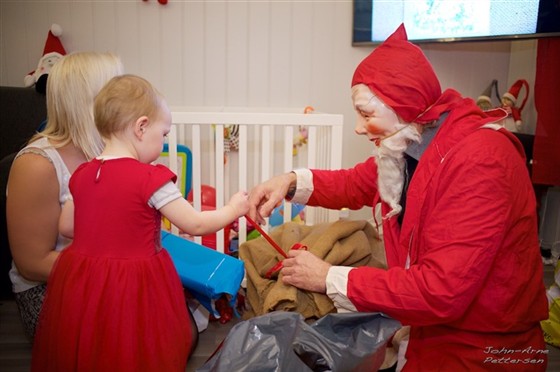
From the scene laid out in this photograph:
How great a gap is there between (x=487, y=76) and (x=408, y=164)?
1835 millimetres

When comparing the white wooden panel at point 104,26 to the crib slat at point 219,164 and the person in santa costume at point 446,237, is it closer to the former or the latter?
the crib slat at point 219,164

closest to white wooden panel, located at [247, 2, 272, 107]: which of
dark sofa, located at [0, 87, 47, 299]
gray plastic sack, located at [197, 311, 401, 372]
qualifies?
dark sofa, located at [0, 87, 47, 299]

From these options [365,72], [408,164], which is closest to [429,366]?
[408,164]

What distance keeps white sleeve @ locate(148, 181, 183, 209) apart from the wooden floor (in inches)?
26.1

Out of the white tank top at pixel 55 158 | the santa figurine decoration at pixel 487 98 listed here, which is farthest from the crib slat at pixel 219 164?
the santa figurine decoration at pixel 487 98

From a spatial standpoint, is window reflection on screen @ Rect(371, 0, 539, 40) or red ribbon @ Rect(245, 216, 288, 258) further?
window reflection on screen @ Rect(371, 0, 539, 40)

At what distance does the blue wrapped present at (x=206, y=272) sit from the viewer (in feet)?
4.75

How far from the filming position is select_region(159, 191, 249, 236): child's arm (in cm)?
107

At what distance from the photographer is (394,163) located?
1.28 metres

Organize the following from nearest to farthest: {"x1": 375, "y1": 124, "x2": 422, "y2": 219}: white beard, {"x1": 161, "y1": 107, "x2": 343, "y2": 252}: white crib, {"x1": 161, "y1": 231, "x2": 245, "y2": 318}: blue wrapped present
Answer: {"x1": 375, "y1": 124, "x2": 422, "y2": 219}: white beard → {"x1": 161, "y1": 231, "x2": 245, "y2": 318}: blue wrapped present → {"x1": 161, "y1": 107, "x2": 343, "y2": 252}: white crib

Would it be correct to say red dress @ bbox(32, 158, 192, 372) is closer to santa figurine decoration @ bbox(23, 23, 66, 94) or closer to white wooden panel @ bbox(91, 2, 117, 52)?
santa figurine decoration @ bbox(23, 23, 66, 94)

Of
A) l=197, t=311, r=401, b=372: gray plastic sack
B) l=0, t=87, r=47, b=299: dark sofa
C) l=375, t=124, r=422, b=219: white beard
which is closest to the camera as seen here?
l=197, t=311, r=401, b=372: gray plastic sack

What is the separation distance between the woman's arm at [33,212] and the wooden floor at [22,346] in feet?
1.12

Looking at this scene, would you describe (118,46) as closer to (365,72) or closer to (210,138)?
(210,138)
